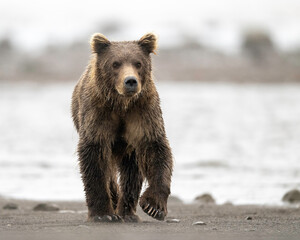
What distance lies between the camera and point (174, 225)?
6961mm

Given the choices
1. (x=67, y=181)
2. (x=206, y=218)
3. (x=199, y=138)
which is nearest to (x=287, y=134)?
(x=199, y=138)

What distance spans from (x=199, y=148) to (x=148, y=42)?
939cm

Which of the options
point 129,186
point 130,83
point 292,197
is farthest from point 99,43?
point 292,197

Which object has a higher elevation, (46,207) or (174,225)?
(46,207)

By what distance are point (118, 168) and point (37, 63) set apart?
4168 cm

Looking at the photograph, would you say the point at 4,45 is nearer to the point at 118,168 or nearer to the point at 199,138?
the point at 199,138

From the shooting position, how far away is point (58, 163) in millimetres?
13969

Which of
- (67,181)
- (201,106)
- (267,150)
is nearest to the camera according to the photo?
(67,181)

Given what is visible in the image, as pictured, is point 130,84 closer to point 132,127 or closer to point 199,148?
point 132,127

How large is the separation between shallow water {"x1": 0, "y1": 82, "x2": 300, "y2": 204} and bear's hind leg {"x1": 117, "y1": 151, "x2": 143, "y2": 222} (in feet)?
1.70

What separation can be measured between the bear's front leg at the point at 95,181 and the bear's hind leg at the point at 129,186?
0.38 metres

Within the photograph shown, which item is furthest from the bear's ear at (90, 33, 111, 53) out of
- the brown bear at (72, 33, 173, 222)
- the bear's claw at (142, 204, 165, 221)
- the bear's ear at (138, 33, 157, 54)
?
the bear's claw at (142, 204, 165, 221)

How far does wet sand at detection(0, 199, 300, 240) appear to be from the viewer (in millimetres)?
6125

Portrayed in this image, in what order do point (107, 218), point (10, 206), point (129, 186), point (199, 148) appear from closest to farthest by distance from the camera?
point (107, 218), point (129, 186), point (10, 206), point (199, 148)
